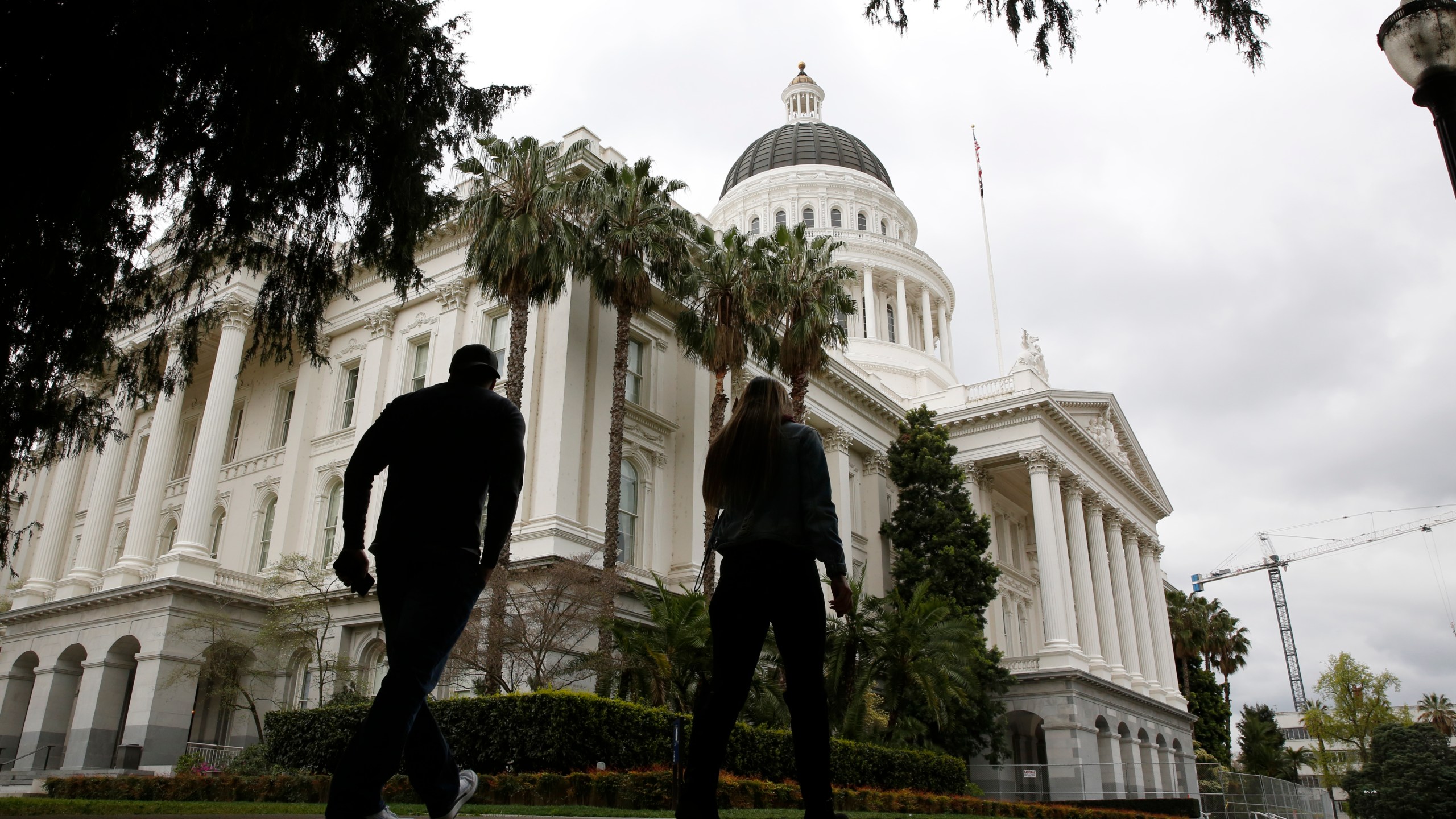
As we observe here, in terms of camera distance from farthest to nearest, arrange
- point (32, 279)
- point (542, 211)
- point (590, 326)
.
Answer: point (590, 326) < point (542, 211) < point (32, 279)

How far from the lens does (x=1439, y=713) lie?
251 feet

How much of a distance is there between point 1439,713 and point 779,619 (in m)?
92.3

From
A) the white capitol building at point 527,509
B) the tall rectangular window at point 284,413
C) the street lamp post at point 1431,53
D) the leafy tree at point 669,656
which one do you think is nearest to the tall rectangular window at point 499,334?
the white capitol building at point 527,509

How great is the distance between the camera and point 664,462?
3102 centimetres

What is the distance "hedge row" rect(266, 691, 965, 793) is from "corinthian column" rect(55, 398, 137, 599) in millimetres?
13821

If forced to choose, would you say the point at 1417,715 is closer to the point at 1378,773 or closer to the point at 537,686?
the point at 1378,773

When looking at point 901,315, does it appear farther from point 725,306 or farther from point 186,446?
point 186,446

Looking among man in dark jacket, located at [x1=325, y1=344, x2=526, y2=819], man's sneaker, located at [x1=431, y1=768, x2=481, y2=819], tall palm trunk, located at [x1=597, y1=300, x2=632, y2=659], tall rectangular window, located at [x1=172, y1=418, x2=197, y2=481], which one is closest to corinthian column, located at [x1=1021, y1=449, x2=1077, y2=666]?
tall palm trunk, located at [x1=597, y1=300, x2=632, y2=659]

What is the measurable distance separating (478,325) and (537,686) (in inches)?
527

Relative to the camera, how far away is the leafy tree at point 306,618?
2608 centimetres

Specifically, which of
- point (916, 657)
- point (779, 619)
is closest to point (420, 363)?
point (916, 657)

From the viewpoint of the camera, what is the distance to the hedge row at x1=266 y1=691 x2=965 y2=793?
16.3 metres

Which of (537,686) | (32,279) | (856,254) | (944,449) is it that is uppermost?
(856,254)

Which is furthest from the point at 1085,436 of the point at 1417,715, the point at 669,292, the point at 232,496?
the point at 1417,715
